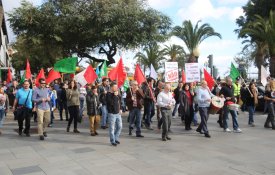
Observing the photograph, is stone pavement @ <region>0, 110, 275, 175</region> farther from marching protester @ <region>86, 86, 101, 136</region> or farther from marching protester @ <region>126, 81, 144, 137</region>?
marching protester @ <region>126, 81, 144, 137</region>

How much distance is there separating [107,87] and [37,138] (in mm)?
3031

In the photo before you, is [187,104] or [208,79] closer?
[187,104]

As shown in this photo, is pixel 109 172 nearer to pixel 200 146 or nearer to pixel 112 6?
pixel 200 146

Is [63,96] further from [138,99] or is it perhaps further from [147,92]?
[138,99]

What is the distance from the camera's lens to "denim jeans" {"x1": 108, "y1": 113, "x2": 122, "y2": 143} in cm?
951

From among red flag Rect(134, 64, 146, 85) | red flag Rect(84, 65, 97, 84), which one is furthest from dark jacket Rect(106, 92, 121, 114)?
red flag Rect(84, 65, 97, 84)

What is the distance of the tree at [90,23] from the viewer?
815 inches

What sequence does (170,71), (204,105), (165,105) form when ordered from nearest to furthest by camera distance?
1. (165,105)
2. (204,105)
3. (170,71)

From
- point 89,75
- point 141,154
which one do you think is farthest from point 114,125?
point 89,75

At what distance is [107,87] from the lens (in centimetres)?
1263

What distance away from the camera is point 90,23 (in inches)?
820

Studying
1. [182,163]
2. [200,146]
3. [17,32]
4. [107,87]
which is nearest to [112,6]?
[17,32]

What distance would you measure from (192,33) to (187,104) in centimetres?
2877

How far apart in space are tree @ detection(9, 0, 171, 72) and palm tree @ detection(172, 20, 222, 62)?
17.3 metres
